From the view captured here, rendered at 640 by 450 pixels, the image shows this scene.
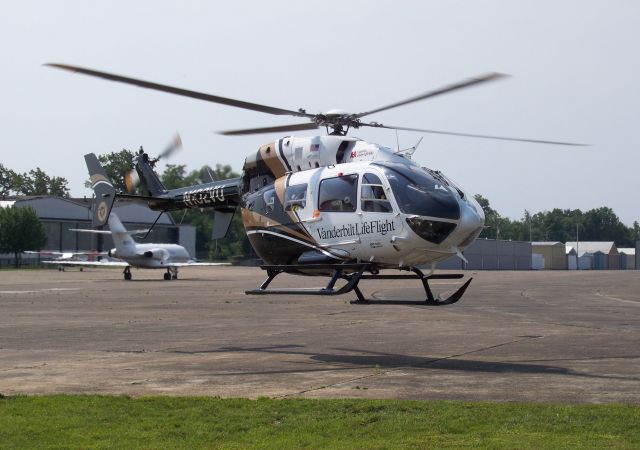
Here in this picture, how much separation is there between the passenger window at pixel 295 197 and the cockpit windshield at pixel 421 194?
2.09 m

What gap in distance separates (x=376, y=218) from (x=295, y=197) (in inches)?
89.0

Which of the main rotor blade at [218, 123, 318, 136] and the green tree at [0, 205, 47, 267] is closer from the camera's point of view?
the main rotor blade at [218, 123, 318, 136]

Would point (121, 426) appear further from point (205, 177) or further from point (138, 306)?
point (138, 306)

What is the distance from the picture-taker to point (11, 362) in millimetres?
15547

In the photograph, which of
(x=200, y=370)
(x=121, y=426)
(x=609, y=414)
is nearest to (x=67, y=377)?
(x=200, y=370)

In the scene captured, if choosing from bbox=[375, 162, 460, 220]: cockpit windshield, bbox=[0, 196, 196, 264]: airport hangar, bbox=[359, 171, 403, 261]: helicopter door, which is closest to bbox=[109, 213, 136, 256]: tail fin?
bbox=[0, 196, 196, 264]: airport hangar

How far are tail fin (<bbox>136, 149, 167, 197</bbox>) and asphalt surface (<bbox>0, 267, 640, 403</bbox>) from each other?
3.68 m

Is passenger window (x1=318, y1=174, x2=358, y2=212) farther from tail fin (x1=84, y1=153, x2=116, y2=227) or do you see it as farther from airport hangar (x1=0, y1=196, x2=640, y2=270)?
airport hangar (x1=0, y1=196, x2=640, y2=270)

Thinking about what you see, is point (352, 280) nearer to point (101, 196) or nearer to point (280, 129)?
point (280, 129)

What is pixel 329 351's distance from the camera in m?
17.3

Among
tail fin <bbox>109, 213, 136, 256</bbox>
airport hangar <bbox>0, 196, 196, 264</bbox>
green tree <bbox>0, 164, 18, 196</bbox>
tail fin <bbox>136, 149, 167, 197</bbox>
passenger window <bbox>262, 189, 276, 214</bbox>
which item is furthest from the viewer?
green tree <bbox>0, 164, 18, 196</bbox>

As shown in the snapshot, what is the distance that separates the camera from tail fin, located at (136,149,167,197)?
2468 centimetres

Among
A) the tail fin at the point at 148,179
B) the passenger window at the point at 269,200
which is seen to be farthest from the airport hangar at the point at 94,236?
the passenger window at the point at 269,200

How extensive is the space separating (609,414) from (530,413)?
853mm
